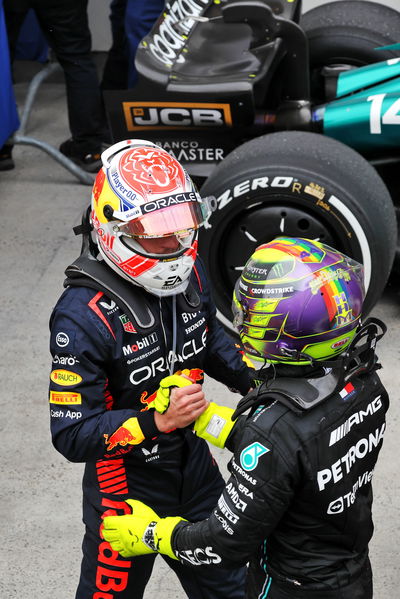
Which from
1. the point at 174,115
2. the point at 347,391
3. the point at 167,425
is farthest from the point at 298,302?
the point at 174,115

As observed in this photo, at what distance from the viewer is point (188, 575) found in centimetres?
256

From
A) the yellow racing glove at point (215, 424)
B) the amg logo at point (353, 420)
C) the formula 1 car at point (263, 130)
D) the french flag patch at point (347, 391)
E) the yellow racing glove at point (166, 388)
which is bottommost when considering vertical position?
the formula 1 car at point (263, 130)

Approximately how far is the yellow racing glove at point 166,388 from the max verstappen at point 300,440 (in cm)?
21

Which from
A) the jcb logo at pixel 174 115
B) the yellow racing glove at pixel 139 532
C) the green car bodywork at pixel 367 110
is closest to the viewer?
the yellow racing glove at pixel 139 532

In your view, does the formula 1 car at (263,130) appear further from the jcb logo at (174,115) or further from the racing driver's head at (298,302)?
the racing driver's head at (298,302)

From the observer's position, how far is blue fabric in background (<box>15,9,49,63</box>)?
7891 mm

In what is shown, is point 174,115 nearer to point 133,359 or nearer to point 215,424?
point 133,359

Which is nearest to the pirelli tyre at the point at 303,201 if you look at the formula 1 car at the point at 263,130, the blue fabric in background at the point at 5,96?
the formula 1 car at the point at 263,130

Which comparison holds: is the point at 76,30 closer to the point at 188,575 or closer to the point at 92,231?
the point at 92,231

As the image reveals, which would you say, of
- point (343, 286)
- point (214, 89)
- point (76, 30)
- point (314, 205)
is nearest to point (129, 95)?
point (214, 89)

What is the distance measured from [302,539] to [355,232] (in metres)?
2.13

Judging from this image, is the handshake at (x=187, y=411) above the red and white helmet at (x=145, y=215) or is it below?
below

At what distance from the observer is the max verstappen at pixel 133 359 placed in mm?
2289

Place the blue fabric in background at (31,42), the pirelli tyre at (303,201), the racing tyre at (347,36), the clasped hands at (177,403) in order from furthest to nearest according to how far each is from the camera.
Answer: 1. the blue fabric in background at (31,42)
2. the racing tyre at (347,36)
3. the pirelli tyre at (303,201)
4. the clasped hands at (177,403)
